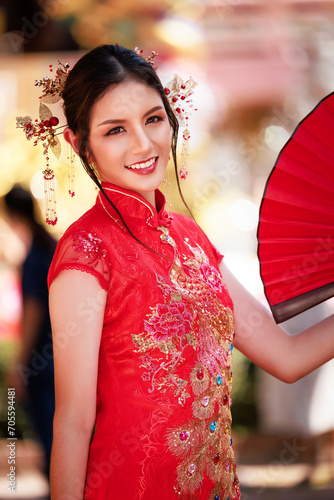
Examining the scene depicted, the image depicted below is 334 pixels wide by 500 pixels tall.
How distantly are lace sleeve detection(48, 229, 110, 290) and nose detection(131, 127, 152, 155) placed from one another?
0.20 meters

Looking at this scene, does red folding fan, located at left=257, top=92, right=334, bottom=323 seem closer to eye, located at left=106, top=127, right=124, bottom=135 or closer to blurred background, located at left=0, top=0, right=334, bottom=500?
eye, located at left=106, top=127, right=124, bottom=135

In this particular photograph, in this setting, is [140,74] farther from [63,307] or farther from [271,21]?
[271,21]

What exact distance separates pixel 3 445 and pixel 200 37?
10.5 feet

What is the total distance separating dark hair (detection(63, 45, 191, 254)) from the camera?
1.29 meters

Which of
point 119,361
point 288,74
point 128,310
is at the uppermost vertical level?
point 288,74

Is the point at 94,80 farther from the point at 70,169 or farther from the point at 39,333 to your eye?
the point at 39,333

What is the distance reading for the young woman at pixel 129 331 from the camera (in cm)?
118

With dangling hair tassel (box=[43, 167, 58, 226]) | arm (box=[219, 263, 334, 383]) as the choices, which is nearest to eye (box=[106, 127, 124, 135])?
dangling hair tassel (box=[43, 167, 58, 226])

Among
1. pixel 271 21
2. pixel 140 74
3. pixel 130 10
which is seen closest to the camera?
pixel 140 74

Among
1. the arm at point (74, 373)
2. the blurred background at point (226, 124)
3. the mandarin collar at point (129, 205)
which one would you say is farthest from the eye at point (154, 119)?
the blurred background at point (226, 124)

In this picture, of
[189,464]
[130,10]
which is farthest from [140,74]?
[130,10]

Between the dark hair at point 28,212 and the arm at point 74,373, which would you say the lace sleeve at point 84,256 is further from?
the dark hair at point 28,212

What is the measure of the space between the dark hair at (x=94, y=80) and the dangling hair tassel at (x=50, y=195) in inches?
7.3

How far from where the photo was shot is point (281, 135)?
15.5ft
